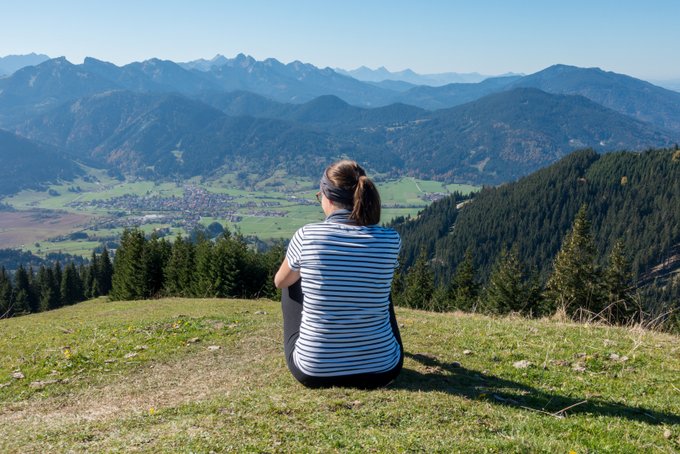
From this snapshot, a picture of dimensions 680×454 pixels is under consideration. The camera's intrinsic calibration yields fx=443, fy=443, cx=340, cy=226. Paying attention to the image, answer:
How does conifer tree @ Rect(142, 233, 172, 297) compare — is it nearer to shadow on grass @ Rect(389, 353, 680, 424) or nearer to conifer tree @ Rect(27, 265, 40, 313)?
conifer tree @ Rect(27, 265, 40, 313)

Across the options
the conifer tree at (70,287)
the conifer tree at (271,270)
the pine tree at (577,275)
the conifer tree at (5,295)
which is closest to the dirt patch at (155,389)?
the conifer tree at (271,270)

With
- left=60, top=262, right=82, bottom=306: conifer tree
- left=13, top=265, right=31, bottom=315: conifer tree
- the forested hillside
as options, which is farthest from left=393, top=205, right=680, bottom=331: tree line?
the forested hillside

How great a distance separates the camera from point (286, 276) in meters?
6.58

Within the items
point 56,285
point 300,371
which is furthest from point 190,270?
point 56,285

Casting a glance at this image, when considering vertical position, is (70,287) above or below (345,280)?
below

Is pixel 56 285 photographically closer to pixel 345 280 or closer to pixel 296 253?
pixel 296 253

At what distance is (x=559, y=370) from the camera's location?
859cm

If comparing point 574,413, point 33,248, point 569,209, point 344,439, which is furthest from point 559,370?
point 33,248

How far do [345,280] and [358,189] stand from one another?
126cm

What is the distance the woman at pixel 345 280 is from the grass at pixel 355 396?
50 cm

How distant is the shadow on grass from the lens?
21.2ft

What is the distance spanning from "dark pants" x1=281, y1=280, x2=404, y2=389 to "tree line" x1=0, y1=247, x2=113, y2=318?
7949cm

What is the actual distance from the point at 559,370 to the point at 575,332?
→ 3.47m

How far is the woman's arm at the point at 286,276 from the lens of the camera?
647 cm
